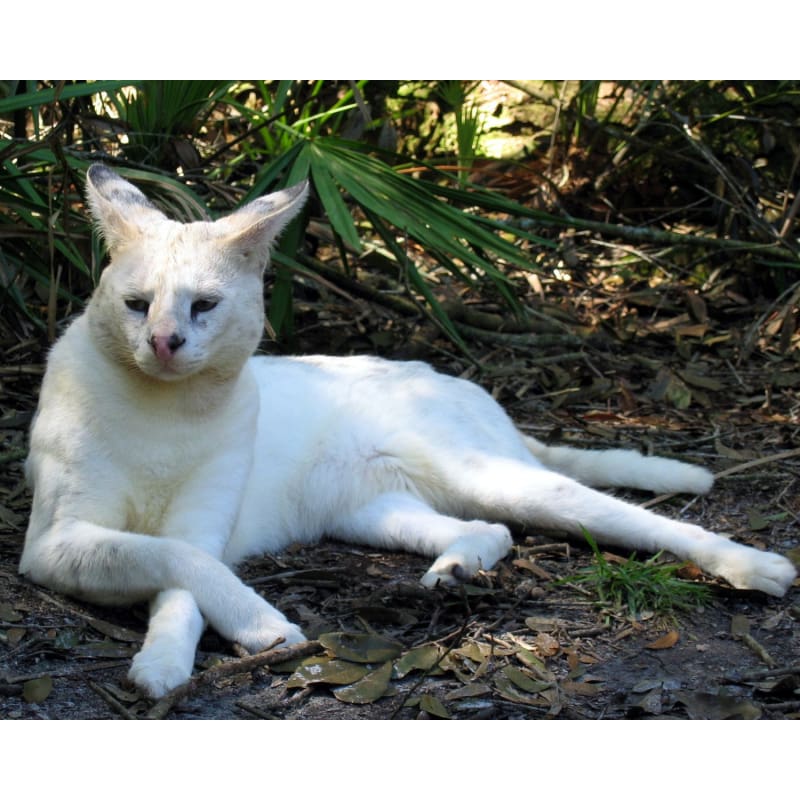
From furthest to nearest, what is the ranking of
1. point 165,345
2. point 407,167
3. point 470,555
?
1. point 407,167
2. point 470,555
3. point 165,345

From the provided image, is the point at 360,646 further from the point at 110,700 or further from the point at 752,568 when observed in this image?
the point at 752,568

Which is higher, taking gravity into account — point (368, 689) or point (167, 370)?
point (167, 370)

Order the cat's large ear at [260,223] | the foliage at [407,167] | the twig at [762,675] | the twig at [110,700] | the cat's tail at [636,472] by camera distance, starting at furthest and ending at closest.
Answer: the foliage at [407,167]
the cat's tail at [636,472]
the cat's large ear at [260,223]
the twig at [762,675]
the twig at [110,700]

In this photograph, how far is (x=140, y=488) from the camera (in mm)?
3371

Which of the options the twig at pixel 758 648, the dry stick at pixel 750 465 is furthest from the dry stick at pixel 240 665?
the dry stick at pixel 750 465

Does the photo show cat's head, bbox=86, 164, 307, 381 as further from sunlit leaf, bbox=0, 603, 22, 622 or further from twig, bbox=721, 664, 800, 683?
twig, bbox=721, 664, 800, 683

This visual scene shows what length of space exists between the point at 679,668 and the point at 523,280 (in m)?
4.01

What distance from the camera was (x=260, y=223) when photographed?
11.0ft

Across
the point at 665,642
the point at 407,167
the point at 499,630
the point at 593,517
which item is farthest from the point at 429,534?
the point at 407,167

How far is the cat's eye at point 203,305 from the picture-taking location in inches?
126

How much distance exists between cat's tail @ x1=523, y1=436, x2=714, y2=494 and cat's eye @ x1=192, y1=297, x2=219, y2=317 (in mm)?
1729

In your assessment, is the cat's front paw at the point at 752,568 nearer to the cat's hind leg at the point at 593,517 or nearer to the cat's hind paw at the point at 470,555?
the cat's hind leg at the point at 593,517

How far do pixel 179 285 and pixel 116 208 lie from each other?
41 cm

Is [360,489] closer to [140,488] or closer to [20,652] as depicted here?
[140,488]
